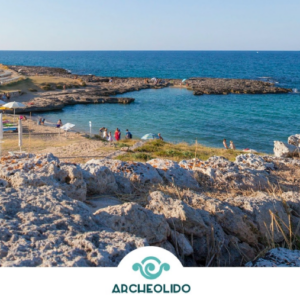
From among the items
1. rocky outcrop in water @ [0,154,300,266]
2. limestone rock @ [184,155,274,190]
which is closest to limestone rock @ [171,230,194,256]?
rocky outcrop in water @ [0,154,300,266]

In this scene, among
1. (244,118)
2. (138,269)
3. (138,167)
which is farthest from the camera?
(244,118)

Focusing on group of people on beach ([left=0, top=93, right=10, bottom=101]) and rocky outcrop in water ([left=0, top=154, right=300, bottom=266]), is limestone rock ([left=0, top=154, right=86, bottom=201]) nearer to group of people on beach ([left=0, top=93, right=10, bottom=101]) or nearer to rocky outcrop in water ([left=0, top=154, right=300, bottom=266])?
rocky outcrop in water ([left=0, top=154, right=300, bottom=266])

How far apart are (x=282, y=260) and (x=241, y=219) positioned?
0.93m

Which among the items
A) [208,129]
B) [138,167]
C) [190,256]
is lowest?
[208,129]

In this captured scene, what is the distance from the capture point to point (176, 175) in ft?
20.7

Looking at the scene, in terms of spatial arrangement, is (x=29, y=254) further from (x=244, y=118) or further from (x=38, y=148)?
(x=244, y=118)

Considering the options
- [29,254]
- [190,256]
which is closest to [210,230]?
[190,256]

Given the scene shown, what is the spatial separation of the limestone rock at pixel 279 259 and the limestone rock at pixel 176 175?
236cm

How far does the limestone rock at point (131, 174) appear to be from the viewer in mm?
5625

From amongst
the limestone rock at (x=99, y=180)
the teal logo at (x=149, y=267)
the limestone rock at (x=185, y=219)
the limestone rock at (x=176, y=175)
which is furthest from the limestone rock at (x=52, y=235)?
the limestone rock at (x=176, y=175)

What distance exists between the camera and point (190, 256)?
389 cm

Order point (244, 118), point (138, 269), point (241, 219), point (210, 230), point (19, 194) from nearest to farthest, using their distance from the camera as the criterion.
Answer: point (138, 269)
point (19, 194)
point (210, 230)
point (241, 219)
point (244, 118)

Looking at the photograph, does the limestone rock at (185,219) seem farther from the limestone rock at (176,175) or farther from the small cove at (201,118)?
the small cove at (201,118)

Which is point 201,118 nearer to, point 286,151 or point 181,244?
point 286,151
